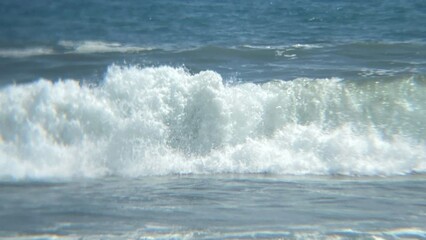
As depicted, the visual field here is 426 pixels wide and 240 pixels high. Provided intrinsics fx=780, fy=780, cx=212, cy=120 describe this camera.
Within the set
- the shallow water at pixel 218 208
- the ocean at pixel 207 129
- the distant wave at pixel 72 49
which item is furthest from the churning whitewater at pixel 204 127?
the distant wave at pixel 72 49

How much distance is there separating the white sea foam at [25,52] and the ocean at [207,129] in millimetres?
47

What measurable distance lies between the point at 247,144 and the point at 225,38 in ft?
27.3

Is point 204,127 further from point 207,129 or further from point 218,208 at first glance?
point 218,208

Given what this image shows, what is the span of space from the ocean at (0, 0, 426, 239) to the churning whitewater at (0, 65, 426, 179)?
0.10ft

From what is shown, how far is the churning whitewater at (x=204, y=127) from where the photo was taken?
1170 cm

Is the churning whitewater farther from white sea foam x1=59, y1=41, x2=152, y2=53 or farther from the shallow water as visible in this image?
white sea foam x1=59, y1=41, x2=152, y2=53

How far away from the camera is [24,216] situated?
880 centimetres

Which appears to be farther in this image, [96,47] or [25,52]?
[96,47]

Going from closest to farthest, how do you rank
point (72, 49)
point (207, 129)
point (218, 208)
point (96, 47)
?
point (218, 208)
point (207, 129)
point (72, 49)
point (96, 47)

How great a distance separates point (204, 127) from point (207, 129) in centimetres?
7

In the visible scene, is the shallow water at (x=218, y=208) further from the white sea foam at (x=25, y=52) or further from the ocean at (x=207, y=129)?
the white sea foam at (x=25, y=52)

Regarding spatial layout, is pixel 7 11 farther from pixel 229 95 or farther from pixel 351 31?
pixel 351 31

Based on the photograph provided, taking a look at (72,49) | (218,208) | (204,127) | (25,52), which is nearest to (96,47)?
(72,49)

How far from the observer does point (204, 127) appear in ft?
42.3
